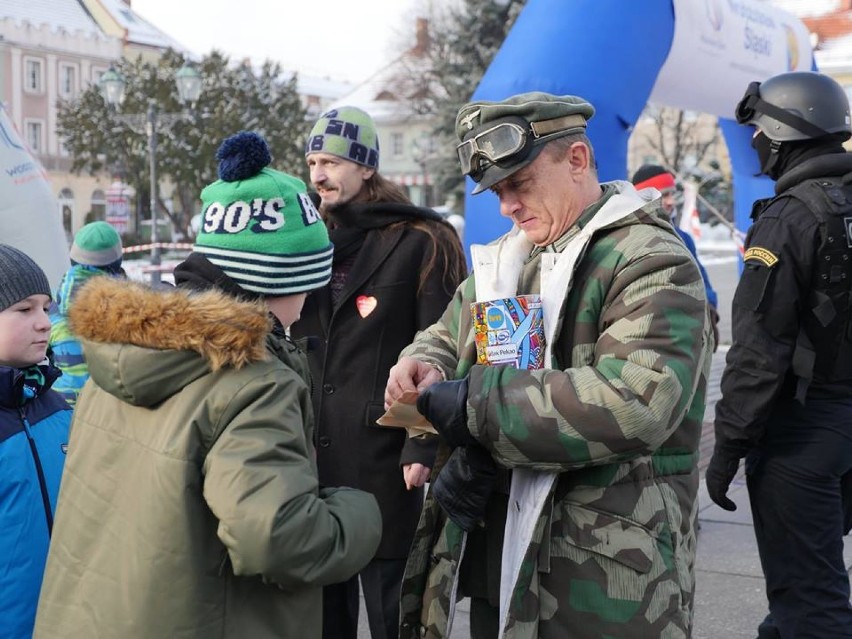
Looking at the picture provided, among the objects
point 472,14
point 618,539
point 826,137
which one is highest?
point 826,137

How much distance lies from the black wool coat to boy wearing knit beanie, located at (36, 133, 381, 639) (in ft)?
4.23

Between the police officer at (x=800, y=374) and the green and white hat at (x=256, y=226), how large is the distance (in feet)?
5.30

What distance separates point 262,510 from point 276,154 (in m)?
39.6

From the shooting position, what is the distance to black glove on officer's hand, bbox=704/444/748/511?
323 centimetres

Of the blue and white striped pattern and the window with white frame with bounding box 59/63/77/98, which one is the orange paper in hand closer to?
the blue and white striped pattern

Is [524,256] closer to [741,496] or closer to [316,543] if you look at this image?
[316,543]

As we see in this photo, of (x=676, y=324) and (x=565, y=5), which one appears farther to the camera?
(x=565, y=5)

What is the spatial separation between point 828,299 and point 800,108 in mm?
638

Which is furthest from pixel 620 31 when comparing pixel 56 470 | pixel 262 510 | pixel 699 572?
pixel 262 510

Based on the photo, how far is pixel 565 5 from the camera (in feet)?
22.2

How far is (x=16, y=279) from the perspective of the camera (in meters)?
2.65

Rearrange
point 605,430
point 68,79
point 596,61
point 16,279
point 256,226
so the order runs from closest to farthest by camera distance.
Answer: point 605,430 → point 256,226 → point 16,279 → point 596,61 → point 68,79

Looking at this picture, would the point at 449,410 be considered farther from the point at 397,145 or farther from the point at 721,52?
the point at 397,145

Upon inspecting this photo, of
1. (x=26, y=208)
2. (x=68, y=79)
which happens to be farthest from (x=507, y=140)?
(x=68, y=79)
